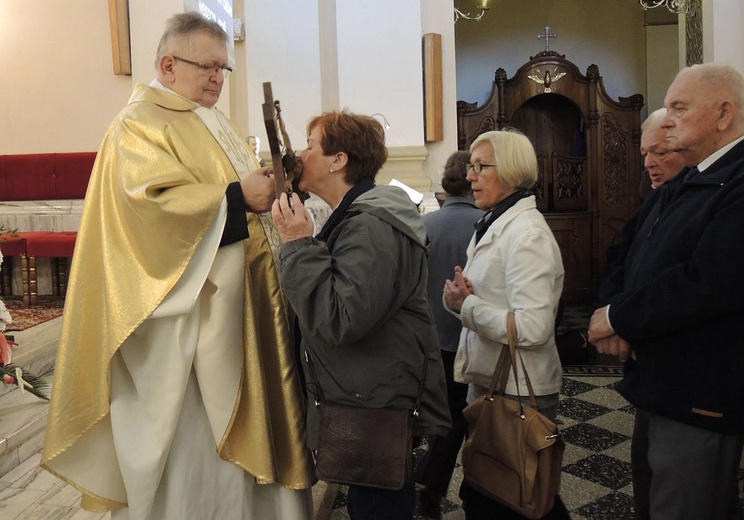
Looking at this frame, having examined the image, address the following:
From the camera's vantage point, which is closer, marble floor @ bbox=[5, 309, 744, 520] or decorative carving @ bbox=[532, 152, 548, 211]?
marble floor @ bbox=[5, 309, 744, 520]

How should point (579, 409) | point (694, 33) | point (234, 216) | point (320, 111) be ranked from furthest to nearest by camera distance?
point (694, 33), point (320, 111), point (579, 409), point (234, 216)

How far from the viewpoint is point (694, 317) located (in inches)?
70.4

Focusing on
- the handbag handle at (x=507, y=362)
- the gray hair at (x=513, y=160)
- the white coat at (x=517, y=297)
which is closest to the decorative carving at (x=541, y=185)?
the gray hair at (x=513, y=160)

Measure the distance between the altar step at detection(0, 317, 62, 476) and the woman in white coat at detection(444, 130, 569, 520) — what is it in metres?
1.80

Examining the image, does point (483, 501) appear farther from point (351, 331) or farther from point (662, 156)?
point (662, 156)

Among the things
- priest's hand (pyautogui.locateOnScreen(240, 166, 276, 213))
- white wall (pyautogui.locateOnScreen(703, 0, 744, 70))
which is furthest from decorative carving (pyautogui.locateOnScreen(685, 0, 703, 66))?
priest's hand (pyautogui.locateOnScreen(240, 166, 276, 213))

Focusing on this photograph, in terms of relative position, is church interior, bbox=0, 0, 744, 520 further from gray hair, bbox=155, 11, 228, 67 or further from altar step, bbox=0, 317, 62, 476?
gray hair, bbox=155, 11, 228, 67

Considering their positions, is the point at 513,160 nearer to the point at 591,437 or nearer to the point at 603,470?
the point at 603,470

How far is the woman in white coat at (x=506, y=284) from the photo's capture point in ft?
7.54

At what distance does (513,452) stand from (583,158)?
8.20 m

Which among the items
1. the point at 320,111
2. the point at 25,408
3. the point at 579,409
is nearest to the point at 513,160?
the point at 25,408

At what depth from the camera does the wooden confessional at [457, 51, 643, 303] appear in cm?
939

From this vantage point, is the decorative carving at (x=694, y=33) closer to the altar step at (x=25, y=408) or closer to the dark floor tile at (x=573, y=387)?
the dark floor tile at (x=573, y=387)

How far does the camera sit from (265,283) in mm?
2107
